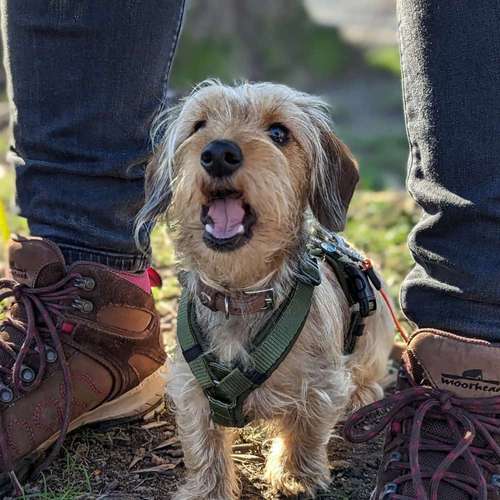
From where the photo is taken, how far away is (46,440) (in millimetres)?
3072

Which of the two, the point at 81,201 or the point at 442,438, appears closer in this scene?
the point at 442,438

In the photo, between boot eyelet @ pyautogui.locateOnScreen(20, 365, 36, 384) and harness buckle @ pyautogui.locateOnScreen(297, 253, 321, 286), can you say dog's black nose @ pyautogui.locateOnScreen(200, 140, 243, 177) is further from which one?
boot eyelet @ pyautogui.locateOnScreen(20, 365, 36, 384)

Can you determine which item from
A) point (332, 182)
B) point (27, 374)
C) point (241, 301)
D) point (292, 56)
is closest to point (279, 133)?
point (332, 182)

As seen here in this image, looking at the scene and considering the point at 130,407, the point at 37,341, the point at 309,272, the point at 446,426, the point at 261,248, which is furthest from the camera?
the point at 130,407

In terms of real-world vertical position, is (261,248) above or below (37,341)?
above

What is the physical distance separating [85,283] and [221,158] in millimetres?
866

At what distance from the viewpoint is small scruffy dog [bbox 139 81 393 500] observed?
2.79m

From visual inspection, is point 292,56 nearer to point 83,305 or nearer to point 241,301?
point 83,305

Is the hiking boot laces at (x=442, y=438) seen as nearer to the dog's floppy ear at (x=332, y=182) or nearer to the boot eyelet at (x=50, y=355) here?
the dog's floppy ear at (x=332, y=182)

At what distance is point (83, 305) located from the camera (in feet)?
10.5

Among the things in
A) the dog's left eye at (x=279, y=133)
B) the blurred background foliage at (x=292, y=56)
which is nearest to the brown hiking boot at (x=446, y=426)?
the dog's left eye at (x=279, y=133)

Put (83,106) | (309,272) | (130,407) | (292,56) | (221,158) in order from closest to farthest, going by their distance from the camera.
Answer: (221,158) < (309,272) < (83,106) < (130,407) < (292,56)

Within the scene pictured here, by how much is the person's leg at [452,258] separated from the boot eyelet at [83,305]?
1073 mm

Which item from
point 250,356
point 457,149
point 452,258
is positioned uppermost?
point 457,149
